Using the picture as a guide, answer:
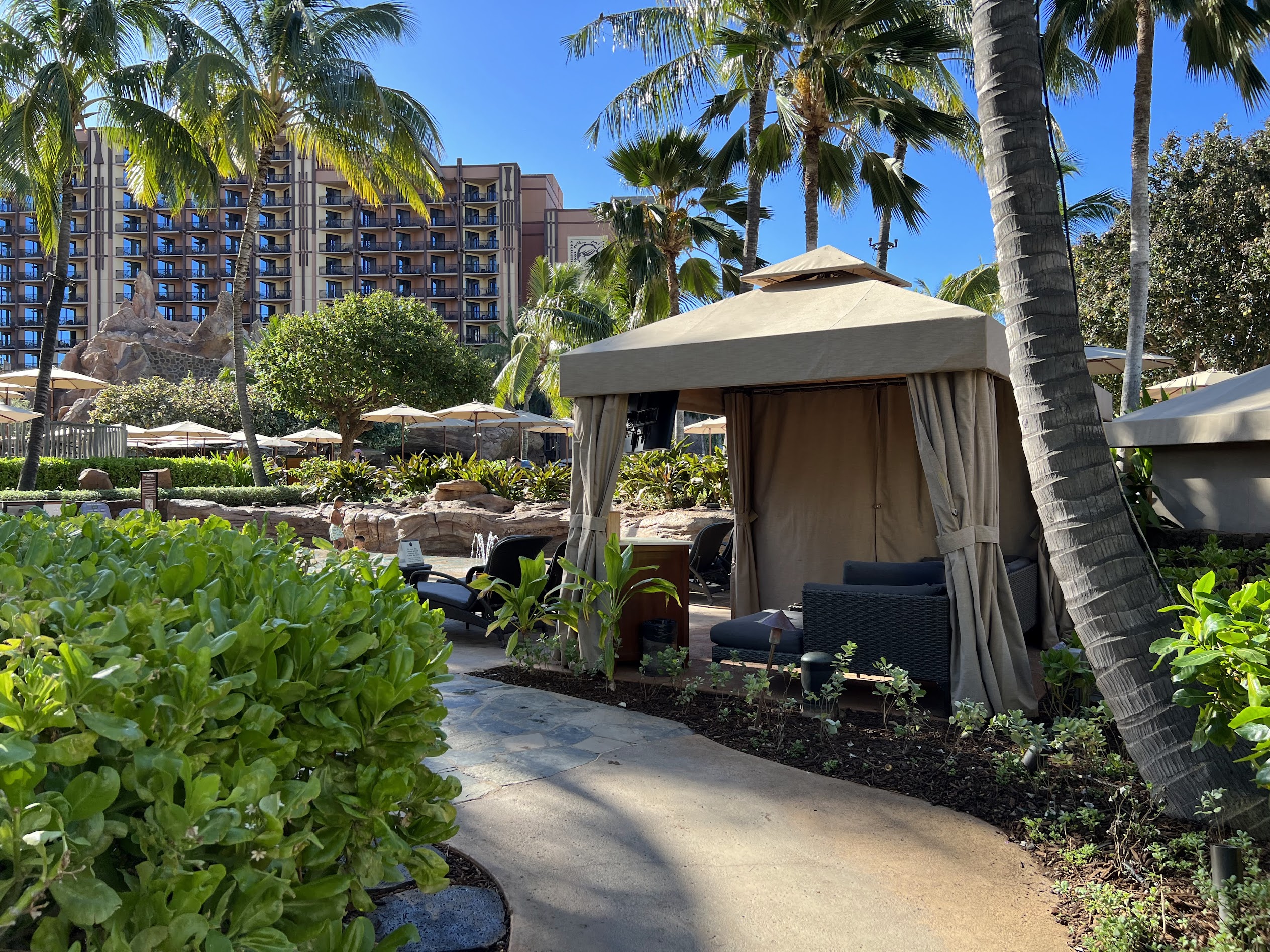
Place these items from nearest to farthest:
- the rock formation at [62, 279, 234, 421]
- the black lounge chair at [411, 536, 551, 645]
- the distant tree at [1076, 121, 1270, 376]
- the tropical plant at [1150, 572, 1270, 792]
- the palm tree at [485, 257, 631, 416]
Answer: the tropical plant at [1150, 572, 1270, 792] → the black lounge chair at [411, 536, 551, 645] → the distant tree at [1076, 121, 1270, 376] → the palm tree at [485, 257, 631, 416] → the rock formation at [62, 279, 234, 421]

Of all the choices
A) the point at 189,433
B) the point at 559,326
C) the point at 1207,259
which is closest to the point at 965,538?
the point at 1207,259

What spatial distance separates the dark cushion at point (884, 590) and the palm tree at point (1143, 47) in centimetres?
810

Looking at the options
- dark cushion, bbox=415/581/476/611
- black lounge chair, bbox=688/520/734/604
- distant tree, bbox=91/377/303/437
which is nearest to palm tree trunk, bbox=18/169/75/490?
dark cushion, bbox=415/581/476/611

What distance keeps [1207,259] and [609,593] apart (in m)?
17.9

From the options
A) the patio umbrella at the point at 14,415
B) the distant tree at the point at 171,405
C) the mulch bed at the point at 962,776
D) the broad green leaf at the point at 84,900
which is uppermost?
the distant tree at the point at 171,405

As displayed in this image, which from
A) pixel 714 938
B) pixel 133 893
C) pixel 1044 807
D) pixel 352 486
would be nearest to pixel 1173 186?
pixel 352 486

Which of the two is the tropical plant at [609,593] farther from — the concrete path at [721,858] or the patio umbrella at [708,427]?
the patio umbrella at [708,427]

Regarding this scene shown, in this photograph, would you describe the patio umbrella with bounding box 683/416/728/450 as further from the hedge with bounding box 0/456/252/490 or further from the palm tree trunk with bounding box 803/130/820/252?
the hedge with bounding box 0/456/252/490

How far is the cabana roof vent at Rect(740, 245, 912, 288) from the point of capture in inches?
238

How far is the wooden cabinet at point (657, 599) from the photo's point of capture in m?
5.86

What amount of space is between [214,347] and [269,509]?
4032 cm

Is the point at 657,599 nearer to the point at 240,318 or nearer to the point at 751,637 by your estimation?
the point at 751,637

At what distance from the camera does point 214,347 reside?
5019 cm

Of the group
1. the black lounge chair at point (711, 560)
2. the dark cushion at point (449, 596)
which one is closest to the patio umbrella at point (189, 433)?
the black lounge chair at point (711, 560)
